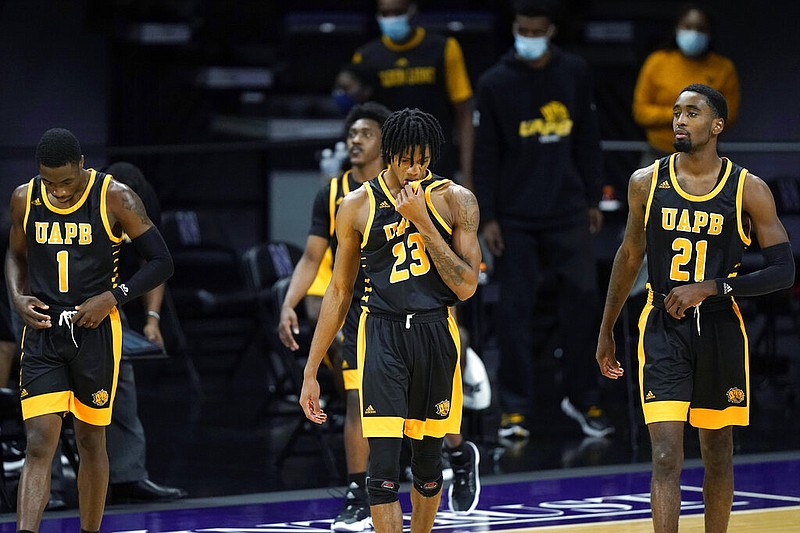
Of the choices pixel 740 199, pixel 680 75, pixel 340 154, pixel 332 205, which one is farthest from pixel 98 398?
pixel 680 75

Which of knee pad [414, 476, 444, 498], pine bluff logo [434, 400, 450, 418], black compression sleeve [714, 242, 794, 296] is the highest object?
black compression sleeve [714, 242, 794, 296]

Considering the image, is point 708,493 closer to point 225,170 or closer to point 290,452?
point 290,452

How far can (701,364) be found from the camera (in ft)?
19.5

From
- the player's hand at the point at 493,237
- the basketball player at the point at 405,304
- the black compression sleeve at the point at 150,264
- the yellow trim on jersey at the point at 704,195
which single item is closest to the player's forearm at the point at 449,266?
the basketball player at the point at 405,304

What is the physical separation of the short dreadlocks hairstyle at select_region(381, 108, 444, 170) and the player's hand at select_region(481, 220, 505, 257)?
3275 mm

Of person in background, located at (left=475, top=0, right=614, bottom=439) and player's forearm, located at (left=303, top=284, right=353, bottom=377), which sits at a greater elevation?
person in background, located at (left=475, top=0, right=614, bottom=439)

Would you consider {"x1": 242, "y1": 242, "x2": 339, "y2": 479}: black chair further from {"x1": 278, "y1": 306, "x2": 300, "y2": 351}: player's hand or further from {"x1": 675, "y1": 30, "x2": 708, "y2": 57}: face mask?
{"x1": 675, "y1": 30, "x2": 708, "y2": 57}: face mask

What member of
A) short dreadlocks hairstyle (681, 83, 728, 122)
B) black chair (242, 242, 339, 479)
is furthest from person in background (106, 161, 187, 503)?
short dreadlocks hairstyle (681, 83, 728, 122)

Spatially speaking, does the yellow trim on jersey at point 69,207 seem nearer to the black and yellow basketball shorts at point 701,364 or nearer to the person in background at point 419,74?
the black and yellow basketball shorts at point 701,364

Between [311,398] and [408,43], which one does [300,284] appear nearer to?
[311,398]

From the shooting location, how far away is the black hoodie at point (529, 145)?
29.9 ft

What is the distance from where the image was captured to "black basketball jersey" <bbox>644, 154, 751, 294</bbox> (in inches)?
233

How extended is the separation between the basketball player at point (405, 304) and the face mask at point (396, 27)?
3.71m

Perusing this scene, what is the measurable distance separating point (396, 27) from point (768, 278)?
413 cm
